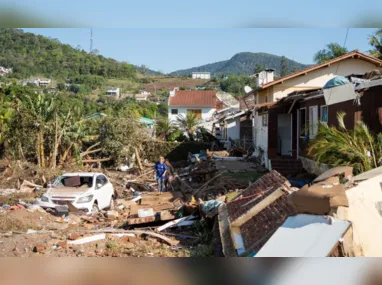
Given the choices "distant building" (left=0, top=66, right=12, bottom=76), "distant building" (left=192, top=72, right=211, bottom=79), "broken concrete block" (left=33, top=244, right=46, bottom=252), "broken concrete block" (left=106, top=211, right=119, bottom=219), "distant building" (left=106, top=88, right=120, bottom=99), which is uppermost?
"distant building" (left=192, top=72, right=211, bottom=79)

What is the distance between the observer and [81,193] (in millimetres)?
15164

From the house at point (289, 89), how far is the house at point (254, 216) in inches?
456

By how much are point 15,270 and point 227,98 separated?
6948 centimetres

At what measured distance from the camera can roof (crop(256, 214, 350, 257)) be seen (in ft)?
18.7

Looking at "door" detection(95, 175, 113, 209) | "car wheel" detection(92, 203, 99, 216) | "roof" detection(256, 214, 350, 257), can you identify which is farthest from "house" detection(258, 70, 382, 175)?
"car wheel" detection(92, 203, 99, 216)

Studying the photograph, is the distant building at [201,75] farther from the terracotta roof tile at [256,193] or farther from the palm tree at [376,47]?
the terracotta roof tile at [256,193]

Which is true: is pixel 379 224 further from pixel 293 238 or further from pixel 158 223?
pixel 158 223

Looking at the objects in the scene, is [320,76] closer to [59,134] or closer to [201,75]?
[59,134]

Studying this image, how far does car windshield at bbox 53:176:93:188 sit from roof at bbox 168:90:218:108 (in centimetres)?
4399

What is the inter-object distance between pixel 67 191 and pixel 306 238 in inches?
431

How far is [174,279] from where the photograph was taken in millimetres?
3359

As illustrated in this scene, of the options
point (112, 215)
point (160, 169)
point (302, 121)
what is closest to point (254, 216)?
point (112, 215)

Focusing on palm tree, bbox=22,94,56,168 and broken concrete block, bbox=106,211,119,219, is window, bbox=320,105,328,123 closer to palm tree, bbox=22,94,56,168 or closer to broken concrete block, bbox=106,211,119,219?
broken concrete block, bbox=106,211,119,219

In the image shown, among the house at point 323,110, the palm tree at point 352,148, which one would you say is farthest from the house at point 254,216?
the house at point 323,110
